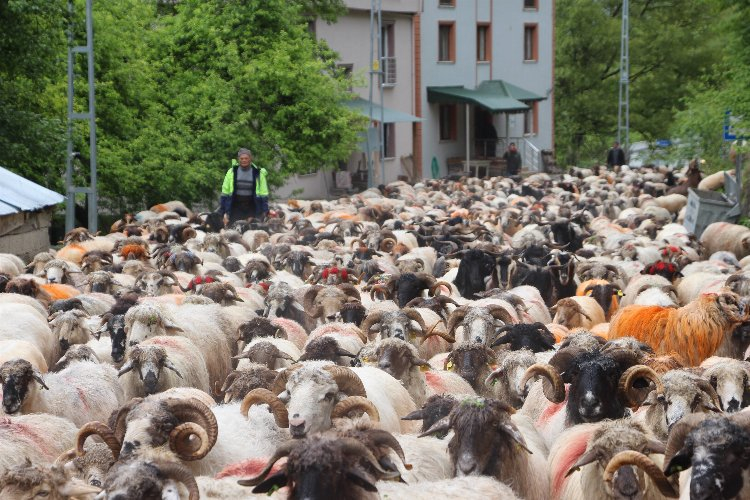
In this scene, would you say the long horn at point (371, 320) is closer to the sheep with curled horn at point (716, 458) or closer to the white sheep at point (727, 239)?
the sheep with curled horn at point (716, 458)

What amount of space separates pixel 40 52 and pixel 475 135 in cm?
3724

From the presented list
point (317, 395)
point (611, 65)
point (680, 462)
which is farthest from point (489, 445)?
point (611, 65)

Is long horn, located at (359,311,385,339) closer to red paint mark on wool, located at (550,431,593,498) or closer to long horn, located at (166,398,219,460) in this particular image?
red paint mark on wool, located at (550,431,593,498)

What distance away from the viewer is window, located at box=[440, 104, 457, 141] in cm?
5378

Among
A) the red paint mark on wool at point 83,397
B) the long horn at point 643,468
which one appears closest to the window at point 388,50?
the red paint mark on wool at point 83,397

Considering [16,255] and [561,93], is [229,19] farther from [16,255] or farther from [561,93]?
[561,93]

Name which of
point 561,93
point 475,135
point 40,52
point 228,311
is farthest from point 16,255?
point 561,93

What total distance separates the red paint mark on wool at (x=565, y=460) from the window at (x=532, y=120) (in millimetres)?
52077

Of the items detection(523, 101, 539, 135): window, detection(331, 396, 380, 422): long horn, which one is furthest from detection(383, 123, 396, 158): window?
detection(331, 396, 380, 422): long horn

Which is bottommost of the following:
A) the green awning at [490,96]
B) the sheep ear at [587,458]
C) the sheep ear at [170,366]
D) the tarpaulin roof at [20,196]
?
the sheep ear at [170,366]

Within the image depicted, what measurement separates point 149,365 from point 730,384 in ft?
14.4

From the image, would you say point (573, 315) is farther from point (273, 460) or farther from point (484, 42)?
point (484, 42)

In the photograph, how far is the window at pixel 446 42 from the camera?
5253 cm

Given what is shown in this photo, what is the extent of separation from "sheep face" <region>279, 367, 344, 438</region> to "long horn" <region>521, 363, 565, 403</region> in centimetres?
157
